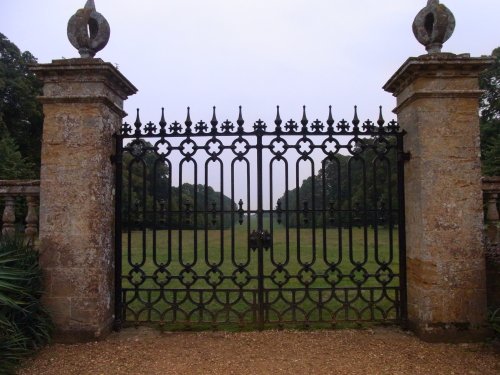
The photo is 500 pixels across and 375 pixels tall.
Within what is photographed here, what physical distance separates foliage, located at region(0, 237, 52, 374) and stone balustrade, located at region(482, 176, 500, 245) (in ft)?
17.6

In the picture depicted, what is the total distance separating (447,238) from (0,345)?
4.73 m

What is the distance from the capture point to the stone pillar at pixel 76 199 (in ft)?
15.6

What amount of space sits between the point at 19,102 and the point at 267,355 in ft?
82.6

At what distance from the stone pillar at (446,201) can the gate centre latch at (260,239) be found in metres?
1.77

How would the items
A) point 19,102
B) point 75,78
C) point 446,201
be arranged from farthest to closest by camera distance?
point 19,102 → point 75,78 → point 446,201

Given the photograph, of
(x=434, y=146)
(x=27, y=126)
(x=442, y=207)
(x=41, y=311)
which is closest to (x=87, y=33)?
(x=41, y=311)

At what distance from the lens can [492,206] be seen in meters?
5.05

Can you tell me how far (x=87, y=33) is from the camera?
16.8 ft

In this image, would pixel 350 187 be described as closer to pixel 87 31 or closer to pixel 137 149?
pixel 137 149

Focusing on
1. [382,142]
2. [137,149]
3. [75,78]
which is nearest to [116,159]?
[137,149]

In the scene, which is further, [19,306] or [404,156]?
[404,156]

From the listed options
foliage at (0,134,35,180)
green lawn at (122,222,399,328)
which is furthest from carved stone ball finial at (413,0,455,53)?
foliage at (0,134,35,180)

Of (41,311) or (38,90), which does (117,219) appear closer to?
(41,311)

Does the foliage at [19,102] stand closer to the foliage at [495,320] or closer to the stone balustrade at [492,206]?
the stone balustrade at [492,206]
